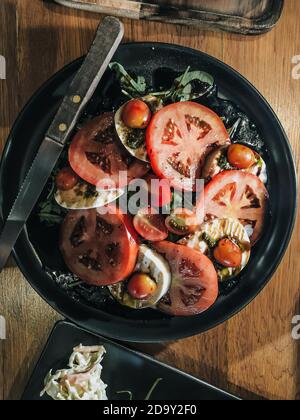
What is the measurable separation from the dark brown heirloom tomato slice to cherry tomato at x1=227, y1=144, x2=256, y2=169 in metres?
0.31

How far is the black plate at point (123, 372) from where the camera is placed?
67.1 inches

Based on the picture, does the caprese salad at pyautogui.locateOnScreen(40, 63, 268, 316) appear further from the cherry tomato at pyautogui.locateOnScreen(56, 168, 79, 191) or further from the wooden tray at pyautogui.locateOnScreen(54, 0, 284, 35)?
the wooden tray at pyautogui.locateOnScreen(54, 0, 284, 35)

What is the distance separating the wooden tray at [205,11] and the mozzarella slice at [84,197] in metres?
0.51

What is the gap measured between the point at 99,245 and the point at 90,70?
438 millimetres

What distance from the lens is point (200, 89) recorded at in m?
1.63

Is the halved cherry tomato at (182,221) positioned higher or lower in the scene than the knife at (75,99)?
lower

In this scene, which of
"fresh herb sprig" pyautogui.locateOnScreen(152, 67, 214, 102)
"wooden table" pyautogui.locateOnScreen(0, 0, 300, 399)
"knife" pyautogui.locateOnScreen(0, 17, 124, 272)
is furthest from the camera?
"wooden table" pyautogui.locateOnScreen(0, 0, 300, 399)

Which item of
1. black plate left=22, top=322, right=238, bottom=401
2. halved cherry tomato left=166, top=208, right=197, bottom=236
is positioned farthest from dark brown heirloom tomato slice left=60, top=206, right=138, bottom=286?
black plate left=22, top=322, right=238, bottom=401

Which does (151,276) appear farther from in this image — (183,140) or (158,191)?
(183,140)

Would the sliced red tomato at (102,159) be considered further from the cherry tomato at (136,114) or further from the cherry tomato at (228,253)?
the cherry tomato at (228,253)

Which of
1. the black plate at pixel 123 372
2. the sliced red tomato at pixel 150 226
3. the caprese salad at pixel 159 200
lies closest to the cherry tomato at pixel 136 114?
the caprese salad at pixel 159 200

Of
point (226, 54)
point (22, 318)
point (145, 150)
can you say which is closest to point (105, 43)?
point (145, 150)

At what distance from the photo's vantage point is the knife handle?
1503 mm
